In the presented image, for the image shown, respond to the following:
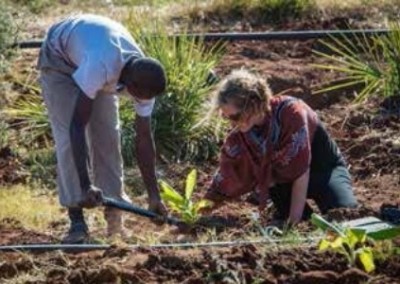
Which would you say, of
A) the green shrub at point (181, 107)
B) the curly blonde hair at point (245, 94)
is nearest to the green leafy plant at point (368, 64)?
the green shrub at point (181, 107)

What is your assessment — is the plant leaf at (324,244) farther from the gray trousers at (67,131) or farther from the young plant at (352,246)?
the gray trousers at (67,131)

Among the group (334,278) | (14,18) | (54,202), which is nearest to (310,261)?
(334,278)

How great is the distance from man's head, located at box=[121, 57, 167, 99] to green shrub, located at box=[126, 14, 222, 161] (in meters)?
2.53

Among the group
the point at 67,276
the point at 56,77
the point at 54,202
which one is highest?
the point at 56,77

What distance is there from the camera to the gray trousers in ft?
23.7

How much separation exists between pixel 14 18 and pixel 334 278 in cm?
516

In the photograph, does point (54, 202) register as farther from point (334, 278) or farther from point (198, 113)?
point (334, 278)

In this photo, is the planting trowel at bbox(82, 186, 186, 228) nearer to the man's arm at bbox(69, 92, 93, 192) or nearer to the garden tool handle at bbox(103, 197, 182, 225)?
the garden tool handle at bbox(103, 197, 182, 225)

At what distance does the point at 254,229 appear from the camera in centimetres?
703

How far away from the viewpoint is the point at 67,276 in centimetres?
579

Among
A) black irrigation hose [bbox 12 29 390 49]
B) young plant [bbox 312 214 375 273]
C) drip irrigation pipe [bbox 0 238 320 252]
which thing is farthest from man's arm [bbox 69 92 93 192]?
black irrigation hose [bbox 12 29 390 49]

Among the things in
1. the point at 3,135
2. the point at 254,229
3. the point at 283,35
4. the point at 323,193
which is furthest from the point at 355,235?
the point at 283,35

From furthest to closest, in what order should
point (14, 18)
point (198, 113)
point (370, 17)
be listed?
point (370, 17) < point (14, 18) < point (198, 113)

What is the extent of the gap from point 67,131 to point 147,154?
1.44 feet
